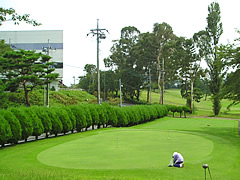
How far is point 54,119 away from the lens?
68.7ft

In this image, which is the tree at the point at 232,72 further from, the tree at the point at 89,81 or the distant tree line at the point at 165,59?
the tree at the point at 89,81

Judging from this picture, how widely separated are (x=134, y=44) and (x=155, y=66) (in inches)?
374

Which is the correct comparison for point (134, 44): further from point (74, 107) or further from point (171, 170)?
point (171, 170)

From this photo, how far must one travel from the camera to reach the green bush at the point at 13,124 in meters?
16.7

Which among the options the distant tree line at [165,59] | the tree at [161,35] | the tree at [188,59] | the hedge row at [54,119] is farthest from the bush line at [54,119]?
the tree at [161,35]

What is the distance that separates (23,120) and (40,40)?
48.7 m

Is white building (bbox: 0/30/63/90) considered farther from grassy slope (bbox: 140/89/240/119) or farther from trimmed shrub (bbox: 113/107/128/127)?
grassy slope (bbox: 140/89/240/119)

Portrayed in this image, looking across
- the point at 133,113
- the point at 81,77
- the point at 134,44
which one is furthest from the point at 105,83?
the point at 133,113

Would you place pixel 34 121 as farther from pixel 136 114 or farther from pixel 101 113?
pixel 136 114

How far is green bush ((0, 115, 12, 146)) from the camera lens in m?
15.7

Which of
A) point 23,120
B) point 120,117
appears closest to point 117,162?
point 23,120

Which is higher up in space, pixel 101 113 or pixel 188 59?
pixel 188 59

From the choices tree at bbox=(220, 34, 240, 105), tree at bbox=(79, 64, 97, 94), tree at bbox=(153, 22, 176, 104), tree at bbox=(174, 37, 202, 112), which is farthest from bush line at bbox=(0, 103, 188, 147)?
tree at bbox=(79, 64, 97, 94)

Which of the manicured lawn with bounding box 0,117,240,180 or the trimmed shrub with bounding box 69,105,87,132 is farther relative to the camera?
the trimmed shrub with bounding box 69,105,87,132
